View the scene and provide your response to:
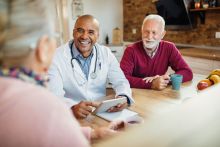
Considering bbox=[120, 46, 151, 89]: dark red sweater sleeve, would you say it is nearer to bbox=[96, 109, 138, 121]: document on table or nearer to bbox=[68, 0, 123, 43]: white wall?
bbox=[96, 109, 138, 121]: document on table

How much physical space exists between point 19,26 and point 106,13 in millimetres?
4939

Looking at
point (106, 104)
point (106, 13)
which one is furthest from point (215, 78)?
point (106, 13)

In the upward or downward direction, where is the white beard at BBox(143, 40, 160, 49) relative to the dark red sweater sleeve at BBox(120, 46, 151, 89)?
upward

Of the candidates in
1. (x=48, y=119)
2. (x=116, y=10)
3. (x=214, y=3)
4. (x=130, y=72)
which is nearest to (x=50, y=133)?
(x=48, y=119)

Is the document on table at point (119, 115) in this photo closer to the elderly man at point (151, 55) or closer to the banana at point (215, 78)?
the banana at point (215, 78)

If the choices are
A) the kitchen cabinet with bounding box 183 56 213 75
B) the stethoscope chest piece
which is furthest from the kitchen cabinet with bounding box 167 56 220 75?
the stethoscope chest piece

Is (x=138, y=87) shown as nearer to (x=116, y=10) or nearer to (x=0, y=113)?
(x=0, y=113)

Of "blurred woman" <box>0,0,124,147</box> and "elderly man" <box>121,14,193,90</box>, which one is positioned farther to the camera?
"elderly man" <box>121,14,193,90</box>

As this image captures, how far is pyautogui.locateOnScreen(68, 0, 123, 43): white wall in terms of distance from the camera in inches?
198

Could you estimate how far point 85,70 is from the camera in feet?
5.63

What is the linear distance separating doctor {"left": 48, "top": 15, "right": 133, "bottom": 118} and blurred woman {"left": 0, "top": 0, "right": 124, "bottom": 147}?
3.40 feet

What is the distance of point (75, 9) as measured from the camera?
480cm

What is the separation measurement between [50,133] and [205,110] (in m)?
0.29

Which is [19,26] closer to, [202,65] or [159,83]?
[159,83]
